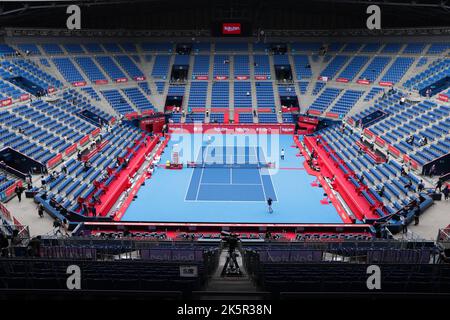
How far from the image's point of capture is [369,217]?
25.0 metres

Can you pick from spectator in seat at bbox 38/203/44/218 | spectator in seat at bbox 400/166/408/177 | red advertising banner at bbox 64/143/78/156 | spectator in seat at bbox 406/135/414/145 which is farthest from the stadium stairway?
spectator in seat at bbox 406/135/414/145

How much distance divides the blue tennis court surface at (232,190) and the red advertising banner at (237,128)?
6.58 meters

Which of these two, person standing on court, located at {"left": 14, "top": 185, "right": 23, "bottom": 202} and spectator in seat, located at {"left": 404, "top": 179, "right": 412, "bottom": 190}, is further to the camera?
spectator in seat, located at {"left": 404, "top": 179, "right": 412, "bottom": 190}

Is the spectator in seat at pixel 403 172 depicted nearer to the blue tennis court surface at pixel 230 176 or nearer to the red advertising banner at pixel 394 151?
the red advertising banner at pixel 394 151

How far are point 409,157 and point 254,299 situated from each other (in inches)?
971

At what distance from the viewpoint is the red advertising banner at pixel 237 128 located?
160 ft

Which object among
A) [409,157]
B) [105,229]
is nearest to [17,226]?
[105,229]

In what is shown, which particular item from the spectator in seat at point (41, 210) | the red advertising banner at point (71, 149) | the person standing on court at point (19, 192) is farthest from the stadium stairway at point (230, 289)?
the red advertising banner at point (71, 149)

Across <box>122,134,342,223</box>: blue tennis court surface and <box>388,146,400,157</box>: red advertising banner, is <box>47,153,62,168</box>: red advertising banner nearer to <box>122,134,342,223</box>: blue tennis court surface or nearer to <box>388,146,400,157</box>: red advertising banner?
<box>122,134,342,223</box>: blue tennis court surface

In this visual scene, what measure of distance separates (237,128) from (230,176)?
1611cm

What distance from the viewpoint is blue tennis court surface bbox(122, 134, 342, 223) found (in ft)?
84.1

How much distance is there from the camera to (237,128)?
49.0m

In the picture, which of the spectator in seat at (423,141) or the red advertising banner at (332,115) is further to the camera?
the red advertising banner at (332,115)

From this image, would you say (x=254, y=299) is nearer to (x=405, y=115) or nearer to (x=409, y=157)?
(x=409, y=157)
